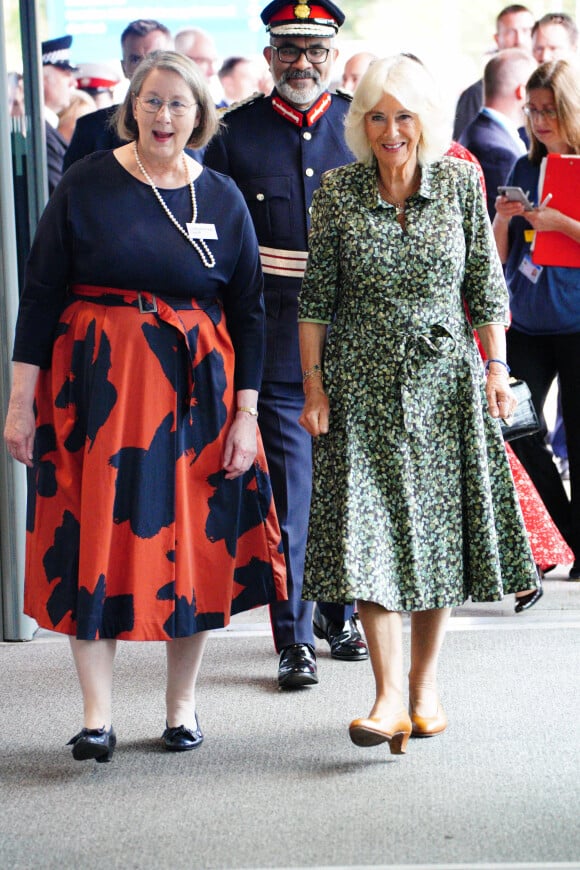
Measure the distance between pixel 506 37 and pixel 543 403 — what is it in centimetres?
219

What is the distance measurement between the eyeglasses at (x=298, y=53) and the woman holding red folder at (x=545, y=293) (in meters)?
1.20

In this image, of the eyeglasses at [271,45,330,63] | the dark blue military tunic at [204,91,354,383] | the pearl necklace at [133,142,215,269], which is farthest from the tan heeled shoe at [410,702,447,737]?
the eyeglasses at [271,45,330,63]

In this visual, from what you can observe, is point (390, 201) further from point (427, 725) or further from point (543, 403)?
point (543, 403)

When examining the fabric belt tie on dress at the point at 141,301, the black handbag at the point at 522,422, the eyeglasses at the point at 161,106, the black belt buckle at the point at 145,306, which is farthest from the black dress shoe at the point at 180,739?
the black handbag at the point at 522,422

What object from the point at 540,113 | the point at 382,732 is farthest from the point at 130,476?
the point at 540,113

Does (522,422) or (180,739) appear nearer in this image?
(180,739)

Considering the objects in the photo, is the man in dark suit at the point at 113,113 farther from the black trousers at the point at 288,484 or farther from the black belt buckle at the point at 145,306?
the black trousers at the point at 288,484

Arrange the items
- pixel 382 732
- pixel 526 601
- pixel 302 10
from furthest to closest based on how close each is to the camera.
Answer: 1. pixel 526 601
2. pixel 302 10
3. pixel 382 732

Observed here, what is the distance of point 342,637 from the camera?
402 cm

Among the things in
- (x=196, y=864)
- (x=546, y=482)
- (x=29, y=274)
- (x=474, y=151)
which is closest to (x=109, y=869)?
(x=196, y=864)

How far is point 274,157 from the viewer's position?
3744mm

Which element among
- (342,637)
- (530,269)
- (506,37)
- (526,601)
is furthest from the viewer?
(506,37)

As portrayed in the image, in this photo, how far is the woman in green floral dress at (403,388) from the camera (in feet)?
9.84

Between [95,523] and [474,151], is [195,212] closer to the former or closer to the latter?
[95,523]
